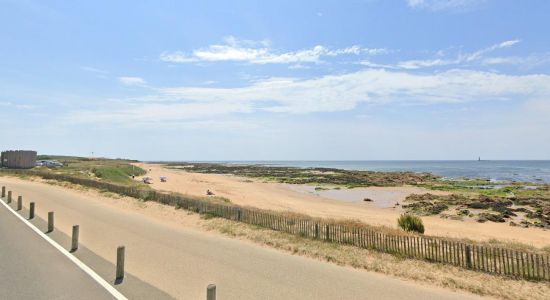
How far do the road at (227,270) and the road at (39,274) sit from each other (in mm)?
1508

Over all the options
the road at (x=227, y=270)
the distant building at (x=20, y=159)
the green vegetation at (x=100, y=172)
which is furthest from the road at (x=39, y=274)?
the distant building at (x=20, y=159)

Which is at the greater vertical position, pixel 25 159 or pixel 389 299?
pixel 25 159

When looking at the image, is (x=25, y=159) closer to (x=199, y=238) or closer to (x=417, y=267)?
(x=199, y=238)

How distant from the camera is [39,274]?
10.5 meters

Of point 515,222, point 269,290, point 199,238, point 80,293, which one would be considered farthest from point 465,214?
point 80,293

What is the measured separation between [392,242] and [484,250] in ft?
10.3

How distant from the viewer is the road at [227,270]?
9883 mm

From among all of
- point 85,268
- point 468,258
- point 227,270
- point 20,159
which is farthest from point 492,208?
point 20,159

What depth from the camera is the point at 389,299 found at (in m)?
9.41

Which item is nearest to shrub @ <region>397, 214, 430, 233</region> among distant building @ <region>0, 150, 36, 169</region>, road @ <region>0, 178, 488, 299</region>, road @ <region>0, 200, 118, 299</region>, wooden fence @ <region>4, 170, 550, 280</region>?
wooden fence @ <region>4, 170, 550, 280</region>

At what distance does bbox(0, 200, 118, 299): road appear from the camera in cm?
905

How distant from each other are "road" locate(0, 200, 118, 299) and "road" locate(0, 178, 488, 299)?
151cm

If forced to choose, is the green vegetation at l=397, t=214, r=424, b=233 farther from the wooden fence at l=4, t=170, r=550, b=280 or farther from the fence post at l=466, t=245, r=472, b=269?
the fence post at l=466, t=245, r=472, b=269

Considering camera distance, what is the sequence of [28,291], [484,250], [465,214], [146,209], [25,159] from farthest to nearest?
[25,159], [465,214], [146,209], [484,250], [28,291]
